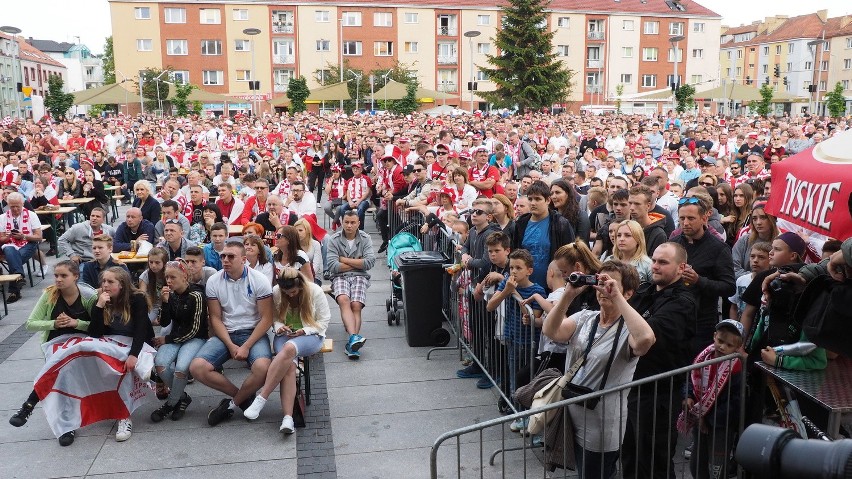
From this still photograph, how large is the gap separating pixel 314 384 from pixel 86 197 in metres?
9.97

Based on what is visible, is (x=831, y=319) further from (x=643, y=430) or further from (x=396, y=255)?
(x=396, y=255)

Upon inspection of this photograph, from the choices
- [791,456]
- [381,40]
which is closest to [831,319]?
[791,456]

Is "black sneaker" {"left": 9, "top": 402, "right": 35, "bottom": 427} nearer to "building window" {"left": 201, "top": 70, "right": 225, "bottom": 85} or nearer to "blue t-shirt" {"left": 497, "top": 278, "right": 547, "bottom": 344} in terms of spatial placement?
"blue t-shirt" {"left": 497, "top": 278, "right": 547, "bottom": 344}

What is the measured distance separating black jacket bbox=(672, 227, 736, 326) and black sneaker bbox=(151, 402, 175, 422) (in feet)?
14.9

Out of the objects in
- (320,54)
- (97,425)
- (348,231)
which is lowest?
(97,425)

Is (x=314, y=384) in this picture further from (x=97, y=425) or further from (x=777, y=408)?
(x=777, y=408)

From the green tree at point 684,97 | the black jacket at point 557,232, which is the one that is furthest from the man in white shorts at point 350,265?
the green tree at point 684,97

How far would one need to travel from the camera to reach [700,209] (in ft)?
19.1

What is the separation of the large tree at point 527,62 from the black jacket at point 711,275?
151ft

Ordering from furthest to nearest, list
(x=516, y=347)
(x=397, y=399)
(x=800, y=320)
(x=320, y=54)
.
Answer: (x=320, y=54) → (x=397, y=399) → (x=516, y=347) → (x=800, y=320)

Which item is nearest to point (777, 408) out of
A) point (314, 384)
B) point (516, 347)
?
point (516, 347)

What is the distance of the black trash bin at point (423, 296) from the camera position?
831 centimetres

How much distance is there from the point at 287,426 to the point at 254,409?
1.40ft

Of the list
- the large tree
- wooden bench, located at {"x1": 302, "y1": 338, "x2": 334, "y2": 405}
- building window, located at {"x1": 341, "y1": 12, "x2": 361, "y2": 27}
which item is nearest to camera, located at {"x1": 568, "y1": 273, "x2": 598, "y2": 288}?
wooden bench, located at {"x1": 302, "y1": 338, "x2": 334, "y2": 405}
